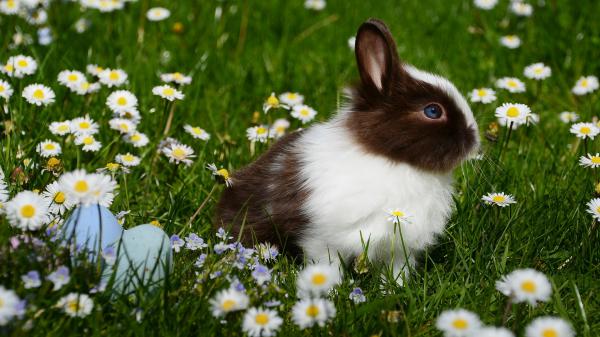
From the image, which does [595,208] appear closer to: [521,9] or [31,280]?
[31,280]

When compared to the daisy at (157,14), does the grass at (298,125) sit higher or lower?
lower

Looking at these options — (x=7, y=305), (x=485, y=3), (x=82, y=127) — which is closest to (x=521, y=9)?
(x=485, y=3)

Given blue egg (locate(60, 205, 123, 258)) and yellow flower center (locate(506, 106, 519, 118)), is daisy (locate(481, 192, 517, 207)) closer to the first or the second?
yellow flower center (locate(506, 106, 519, 118))

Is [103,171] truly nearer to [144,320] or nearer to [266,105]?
[266,105]

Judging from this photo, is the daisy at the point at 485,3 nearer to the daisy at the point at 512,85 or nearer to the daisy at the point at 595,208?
the daisy at the point at 512,85

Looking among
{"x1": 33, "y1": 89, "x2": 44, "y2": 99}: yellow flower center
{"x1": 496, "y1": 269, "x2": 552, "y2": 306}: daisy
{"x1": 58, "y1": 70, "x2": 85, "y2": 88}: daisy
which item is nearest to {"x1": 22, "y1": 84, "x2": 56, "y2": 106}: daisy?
{"x1": 33, "y1": 89, "x2": 44, "y2": 99}: yellow flower center

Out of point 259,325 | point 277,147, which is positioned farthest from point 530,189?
point 259,325

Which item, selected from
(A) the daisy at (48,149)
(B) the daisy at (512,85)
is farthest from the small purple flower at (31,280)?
(B) the daisy at (512,85)
